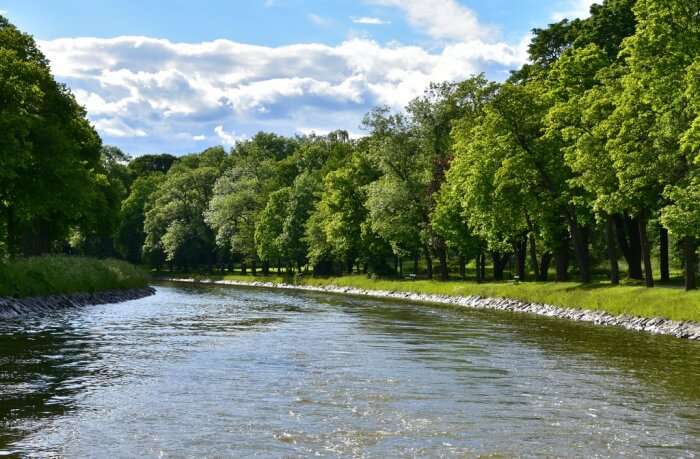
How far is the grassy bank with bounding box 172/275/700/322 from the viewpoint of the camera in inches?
1567

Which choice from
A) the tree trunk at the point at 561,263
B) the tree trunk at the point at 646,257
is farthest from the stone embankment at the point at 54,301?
the tree trunk at the point at 646,257

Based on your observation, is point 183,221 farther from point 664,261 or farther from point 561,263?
point 664,261

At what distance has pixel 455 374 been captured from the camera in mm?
23422

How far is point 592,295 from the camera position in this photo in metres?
48.8

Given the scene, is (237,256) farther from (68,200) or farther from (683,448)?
(683,448)

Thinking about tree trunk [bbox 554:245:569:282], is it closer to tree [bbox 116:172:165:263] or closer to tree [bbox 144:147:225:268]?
tree [bbox 144:147:225:268]

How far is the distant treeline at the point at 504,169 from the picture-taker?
4212 centimetres

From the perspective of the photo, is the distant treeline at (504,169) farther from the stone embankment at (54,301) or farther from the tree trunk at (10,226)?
the stone embankment at (54,301)

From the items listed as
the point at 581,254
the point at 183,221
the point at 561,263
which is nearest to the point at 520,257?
the point at 561,263

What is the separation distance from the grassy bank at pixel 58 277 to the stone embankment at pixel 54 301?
1.81ft

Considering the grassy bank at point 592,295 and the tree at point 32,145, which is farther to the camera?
the tree at point 32,145

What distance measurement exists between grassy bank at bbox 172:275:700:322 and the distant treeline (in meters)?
2.22

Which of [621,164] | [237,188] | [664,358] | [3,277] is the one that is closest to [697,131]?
[621,164]

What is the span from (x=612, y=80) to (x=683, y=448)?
39.9 metres
